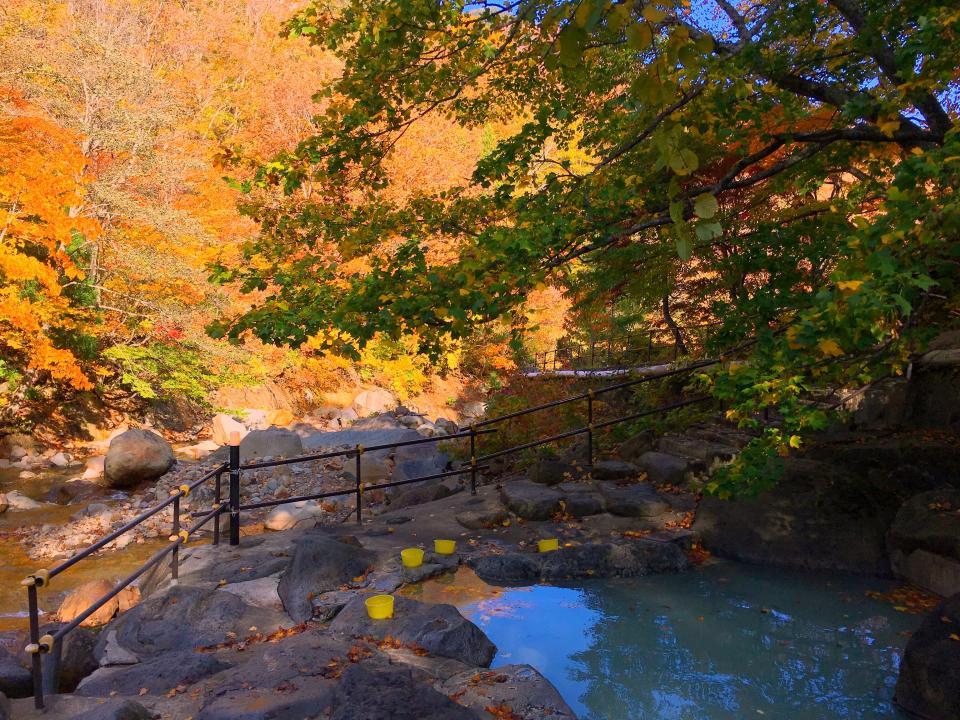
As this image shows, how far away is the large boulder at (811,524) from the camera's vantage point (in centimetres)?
657

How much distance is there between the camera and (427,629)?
4.87 m

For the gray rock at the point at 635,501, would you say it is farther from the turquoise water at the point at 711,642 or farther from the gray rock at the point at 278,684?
the gray rock at the point at 278,684

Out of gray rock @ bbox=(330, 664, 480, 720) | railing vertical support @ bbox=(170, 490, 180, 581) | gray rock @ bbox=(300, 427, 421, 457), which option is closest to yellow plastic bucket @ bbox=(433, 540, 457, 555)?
railing vertical support @ bbox=(170, 490, 180, 581)

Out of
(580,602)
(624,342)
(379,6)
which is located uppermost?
(379,6)

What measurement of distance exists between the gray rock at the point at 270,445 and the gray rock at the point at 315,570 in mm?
10698

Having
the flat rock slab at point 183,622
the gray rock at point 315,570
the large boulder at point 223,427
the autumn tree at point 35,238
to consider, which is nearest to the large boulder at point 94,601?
the flat rock slab at point 183,622

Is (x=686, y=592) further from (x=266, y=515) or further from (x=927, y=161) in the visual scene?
(x=266, y=515)

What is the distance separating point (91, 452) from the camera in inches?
716

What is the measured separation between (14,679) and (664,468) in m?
6.93

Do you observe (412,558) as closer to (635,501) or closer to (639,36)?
(635,501)

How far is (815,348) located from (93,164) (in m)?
16.7

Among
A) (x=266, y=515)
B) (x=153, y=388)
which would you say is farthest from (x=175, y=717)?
(x=153, y=388)

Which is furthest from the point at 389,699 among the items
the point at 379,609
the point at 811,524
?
the point at 811,524

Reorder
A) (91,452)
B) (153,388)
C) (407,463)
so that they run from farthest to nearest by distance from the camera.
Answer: (153,388)
(91,452)
(407,463)
